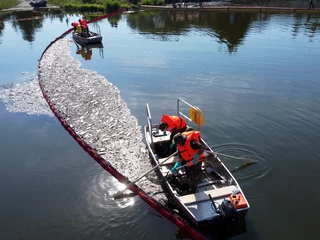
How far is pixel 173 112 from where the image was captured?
15469 mm

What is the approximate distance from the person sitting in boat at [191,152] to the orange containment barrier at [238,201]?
128 centimetres

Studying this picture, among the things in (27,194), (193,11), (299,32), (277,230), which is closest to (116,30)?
(193,11)

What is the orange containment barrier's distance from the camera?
791 centimetres

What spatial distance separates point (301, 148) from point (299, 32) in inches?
1012

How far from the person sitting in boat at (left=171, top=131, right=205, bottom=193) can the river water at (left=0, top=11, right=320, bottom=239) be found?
5.73 feet

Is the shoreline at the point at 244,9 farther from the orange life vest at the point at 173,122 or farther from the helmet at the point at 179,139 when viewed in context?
the helmet at the point at 179,139

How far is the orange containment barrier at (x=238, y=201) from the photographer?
7907mm

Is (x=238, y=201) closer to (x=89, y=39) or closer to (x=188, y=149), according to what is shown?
(x=188, y=149)

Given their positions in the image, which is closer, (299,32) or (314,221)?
(314,221)

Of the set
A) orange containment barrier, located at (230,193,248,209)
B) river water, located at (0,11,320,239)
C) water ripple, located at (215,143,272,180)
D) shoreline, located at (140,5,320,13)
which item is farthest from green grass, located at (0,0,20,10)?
orange containment barrier, located at (230,193,248,209)

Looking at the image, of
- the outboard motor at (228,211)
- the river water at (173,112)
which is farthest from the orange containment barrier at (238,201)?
the river water at (173,112)

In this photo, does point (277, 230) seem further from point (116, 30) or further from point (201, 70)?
point (116, 30)

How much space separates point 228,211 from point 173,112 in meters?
8.42

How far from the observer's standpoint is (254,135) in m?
13.0
